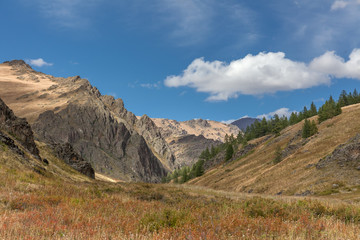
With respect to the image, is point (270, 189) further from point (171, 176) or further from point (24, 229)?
point (171, 176)

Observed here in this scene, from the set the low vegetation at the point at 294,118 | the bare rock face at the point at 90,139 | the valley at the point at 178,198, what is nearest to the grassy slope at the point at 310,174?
the valley at the point at 178,198

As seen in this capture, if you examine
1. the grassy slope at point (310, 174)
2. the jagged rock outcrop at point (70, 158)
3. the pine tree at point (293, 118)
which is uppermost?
the pine tree at point (293, 118)

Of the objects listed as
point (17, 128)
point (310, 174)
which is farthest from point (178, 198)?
point (310, 174)

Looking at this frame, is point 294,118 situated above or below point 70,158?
above

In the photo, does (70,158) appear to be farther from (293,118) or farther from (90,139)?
(90,139)

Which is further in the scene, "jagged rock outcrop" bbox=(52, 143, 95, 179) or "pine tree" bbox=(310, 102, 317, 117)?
"pine tree" bbox=(310, 102, 317, 117)

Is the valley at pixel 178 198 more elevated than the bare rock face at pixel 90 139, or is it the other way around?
the bare rock face at pixel 90 139

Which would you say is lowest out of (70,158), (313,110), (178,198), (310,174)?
(310,174)

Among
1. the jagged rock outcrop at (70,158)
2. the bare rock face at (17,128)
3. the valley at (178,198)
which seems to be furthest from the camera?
the jagged rock outcrop at (70,158)

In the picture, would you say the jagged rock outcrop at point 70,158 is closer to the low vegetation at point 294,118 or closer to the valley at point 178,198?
the valley at point 178,198

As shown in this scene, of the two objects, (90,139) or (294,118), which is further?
(90,139)

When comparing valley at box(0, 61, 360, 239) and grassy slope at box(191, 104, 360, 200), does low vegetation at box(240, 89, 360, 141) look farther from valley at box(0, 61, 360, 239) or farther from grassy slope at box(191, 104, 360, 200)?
grassy slope at box(191, 104, 360, 200)

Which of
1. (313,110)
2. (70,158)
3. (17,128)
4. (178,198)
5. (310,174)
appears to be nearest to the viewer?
(178,198)

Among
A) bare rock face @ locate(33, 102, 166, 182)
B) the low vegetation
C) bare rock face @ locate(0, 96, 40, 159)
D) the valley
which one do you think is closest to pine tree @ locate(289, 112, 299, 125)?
the low vegetation
